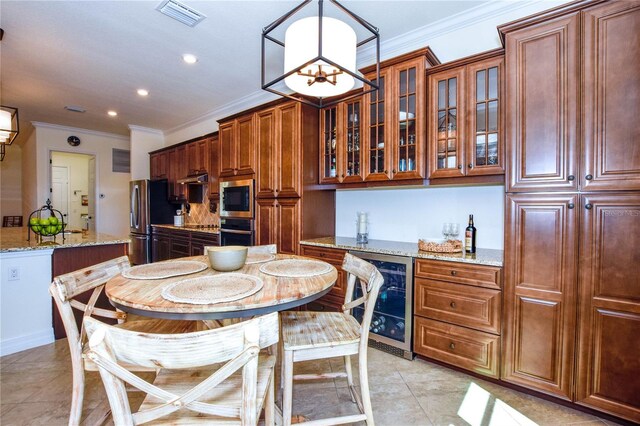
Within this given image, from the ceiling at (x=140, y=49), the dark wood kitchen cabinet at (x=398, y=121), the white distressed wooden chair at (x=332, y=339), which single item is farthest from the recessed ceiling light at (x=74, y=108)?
the white distressed wooden chair at (x=332, y=339)

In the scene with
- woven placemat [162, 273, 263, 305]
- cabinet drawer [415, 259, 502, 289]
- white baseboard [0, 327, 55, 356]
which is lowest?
white baseboard [0, 327, 55, 356]

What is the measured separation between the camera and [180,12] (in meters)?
2.42

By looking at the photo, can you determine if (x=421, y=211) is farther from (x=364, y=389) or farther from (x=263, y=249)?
(x=364, y=389)

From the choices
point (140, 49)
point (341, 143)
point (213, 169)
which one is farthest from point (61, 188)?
point (341, 143)

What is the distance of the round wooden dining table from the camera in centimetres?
112

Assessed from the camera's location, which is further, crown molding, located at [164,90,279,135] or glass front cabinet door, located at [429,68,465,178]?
crown molding, located at [164,90,279,135]

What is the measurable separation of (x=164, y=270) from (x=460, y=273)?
6.36 ft

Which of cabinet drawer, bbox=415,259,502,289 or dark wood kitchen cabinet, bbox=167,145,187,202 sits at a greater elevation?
dark wood kitchen cabinet, bbox=167,145,187,202

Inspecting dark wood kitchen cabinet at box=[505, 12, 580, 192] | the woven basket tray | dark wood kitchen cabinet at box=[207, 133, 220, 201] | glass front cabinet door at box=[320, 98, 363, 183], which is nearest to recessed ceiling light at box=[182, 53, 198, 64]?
dark wood kitchen cabinet at box=[207, 133, 220, 201]

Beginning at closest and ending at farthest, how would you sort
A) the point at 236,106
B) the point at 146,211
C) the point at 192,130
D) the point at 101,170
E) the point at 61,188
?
the point at 236,106, the point at 146,211, the point at 192,130, the point at 101,170, the point at 61,188

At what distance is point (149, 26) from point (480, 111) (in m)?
2.87

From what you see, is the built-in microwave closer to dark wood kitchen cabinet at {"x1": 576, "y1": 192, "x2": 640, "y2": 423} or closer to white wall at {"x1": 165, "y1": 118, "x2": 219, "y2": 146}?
white wall at {"x1": 165, "y1": 118, "x2": 219, "y2": 146}

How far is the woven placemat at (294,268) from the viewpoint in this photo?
1627 millimetres

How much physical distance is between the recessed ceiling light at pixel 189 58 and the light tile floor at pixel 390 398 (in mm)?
2985
